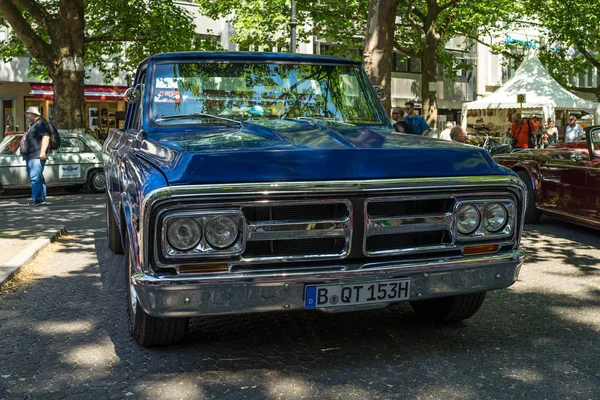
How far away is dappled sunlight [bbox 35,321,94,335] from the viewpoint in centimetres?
541

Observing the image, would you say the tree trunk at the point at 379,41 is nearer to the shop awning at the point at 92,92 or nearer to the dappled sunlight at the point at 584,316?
the dappled sunlight at the point at 584,316

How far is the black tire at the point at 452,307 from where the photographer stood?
5195 millimetres

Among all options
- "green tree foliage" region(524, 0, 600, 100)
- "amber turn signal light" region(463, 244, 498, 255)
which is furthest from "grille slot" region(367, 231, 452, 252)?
"green tree foliage" region(524, 0, 600, 100)

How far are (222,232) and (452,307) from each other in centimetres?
193

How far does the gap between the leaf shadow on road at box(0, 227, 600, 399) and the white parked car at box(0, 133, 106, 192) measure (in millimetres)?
11866

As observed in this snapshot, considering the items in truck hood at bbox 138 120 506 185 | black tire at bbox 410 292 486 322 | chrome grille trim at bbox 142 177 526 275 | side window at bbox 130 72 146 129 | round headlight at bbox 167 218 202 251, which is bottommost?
black tire at bbox 410 292 486 322

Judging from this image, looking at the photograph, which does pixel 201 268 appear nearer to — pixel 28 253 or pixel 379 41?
pixel 28 253

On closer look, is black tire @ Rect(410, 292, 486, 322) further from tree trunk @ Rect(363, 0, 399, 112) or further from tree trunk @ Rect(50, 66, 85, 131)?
tree trunk @ Rect(50, 66, 85, 131)

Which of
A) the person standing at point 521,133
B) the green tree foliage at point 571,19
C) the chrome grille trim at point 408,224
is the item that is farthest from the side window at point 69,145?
the green tree foliage at point 571,19

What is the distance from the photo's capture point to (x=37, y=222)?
39.7 ft

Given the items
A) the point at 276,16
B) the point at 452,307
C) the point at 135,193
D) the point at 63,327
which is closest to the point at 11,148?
the point at 63,327

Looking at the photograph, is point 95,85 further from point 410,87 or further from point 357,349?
point 357,349

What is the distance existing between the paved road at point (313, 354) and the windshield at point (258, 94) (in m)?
1.45

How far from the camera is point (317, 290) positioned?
13.5ft
